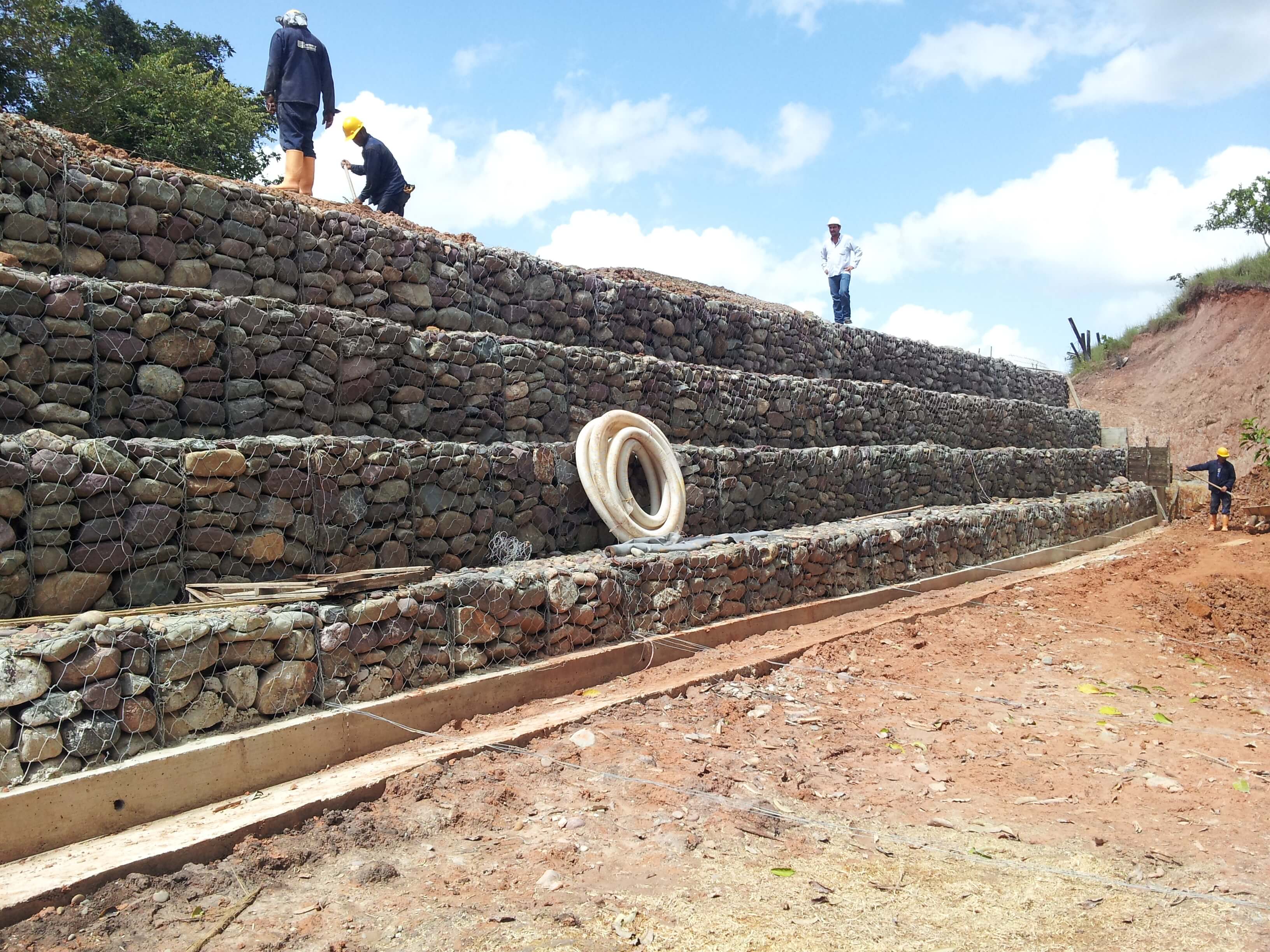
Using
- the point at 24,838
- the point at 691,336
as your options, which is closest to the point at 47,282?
the point at 24,838

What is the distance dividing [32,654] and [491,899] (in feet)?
6.77

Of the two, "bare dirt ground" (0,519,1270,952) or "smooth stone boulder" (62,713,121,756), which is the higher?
"smooth stone boulder" (62,713,121,756)

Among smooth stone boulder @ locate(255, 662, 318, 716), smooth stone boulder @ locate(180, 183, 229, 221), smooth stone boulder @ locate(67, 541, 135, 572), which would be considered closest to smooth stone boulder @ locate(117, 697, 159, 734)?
smooth stone boulder @ locate(255, 662, 318, 716)

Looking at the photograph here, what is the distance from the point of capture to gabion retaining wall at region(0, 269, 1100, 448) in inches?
191

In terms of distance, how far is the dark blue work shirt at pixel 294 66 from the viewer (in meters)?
8.03

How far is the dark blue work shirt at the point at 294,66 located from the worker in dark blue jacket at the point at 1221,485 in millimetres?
14737

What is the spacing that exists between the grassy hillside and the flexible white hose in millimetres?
25014

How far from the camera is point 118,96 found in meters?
12.8

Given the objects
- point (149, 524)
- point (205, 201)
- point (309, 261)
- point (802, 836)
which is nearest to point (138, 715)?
point (149, 524)

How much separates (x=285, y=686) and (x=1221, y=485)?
1655 cm

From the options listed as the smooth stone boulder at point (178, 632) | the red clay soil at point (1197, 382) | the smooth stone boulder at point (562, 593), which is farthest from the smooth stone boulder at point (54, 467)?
the red clay soil at point (1197, 382)

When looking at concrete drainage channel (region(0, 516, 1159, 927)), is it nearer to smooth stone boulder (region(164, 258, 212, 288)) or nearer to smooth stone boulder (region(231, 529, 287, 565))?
smooth stone boulder (region(231, 529, 287, 565))

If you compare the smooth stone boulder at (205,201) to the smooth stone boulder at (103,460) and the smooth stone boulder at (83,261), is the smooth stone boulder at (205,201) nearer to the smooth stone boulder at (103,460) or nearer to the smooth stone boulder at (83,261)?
the smooth stone boulder at (83,261)

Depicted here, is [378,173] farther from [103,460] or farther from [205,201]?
[103,460]
